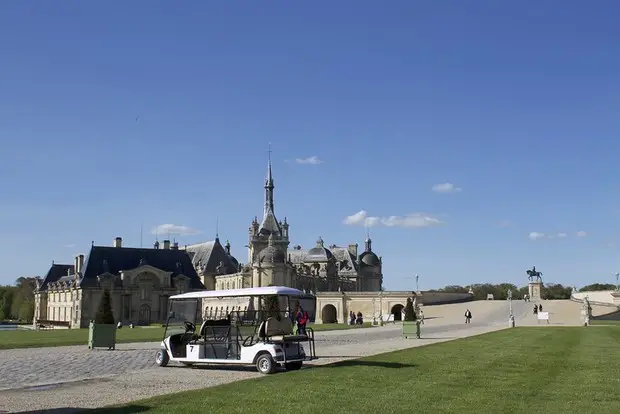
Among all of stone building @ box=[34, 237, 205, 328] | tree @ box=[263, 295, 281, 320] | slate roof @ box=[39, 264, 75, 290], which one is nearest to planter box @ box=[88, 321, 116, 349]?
tree @ box=[263, 295, 281, 320]

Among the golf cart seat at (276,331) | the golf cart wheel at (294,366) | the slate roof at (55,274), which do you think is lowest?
the golf cart wheel at (294,366)

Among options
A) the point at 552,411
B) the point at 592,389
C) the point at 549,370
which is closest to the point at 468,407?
the point at 552,411

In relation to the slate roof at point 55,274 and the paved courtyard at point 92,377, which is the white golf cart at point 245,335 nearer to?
the paved courtyard at point 92,377

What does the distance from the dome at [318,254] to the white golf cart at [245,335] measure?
105852mm

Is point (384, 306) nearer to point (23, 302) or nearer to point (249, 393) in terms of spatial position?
point (23, 302)

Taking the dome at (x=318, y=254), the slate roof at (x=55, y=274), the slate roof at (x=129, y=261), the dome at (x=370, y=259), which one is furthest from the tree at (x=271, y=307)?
the dome at (x=370, y=259)

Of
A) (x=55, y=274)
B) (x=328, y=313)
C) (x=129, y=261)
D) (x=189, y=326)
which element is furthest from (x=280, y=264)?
(x=189, y=326)

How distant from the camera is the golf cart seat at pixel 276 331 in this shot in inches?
690

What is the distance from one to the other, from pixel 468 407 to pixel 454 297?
10221 cm

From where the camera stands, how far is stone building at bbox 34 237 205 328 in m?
92.6

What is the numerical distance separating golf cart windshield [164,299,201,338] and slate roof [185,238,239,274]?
9370cm

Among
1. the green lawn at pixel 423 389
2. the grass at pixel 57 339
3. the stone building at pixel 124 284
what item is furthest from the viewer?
the stone building at pixel 124 284

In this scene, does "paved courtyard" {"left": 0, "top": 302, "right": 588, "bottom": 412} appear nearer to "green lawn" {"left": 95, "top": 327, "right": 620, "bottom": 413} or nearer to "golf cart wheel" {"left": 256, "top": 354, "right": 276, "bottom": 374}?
"golf cart wheel" {"left": 256, "top": 354, "right": 276, "bottom": 374}

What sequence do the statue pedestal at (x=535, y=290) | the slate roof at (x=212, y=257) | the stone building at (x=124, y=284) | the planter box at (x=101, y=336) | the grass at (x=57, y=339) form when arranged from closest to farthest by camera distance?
the planter box at (x=101, y=336) < the grass at (x=57, y=339) < the stone building at (x=124, y=284) < the slate roof at (x=212, y=257) < the statue pedestal at (x=535, y=290)
